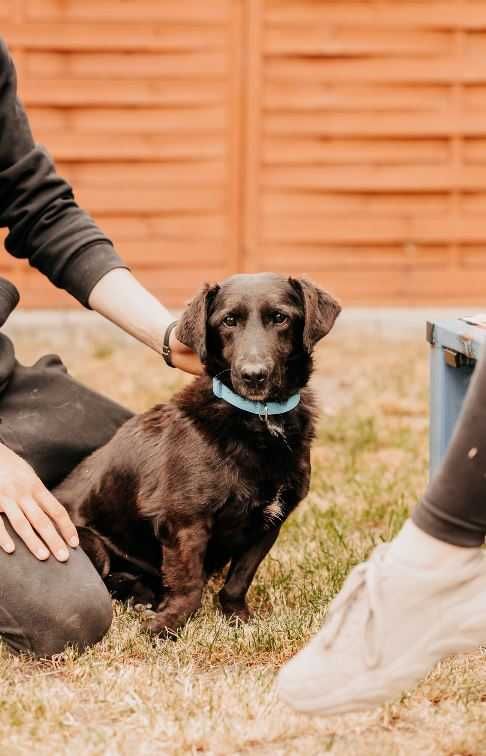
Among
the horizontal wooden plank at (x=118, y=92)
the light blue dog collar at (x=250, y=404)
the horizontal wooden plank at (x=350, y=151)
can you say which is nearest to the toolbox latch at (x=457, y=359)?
the light blue dog collar at (x=250, y=404)

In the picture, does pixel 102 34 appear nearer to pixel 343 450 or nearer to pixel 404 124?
pixel 404 124

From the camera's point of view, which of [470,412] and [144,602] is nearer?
[470,412]

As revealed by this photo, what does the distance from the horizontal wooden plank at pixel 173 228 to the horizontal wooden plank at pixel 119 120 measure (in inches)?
21.5

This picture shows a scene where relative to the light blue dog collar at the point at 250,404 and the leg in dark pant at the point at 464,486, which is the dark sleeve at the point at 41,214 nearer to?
the light blue dog collar at the point at 250,404

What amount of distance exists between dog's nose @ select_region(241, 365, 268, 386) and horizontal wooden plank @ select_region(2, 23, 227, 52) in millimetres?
5096

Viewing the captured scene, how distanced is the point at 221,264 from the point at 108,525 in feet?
15.6

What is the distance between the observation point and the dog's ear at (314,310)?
308cm

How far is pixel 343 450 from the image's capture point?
16.3ft

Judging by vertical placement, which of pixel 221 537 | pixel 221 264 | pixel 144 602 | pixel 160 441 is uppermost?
pixel 160 441

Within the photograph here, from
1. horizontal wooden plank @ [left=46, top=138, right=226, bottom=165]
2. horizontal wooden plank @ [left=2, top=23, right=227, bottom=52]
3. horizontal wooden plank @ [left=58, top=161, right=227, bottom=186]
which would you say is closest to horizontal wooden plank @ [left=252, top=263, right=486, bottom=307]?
horizontal wooden plank @ [left=58, top=161, right=227, bottom=186]

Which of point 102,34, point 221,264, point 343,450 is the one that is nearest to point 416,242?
point 221,264

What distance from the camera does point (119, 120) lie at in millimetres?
7711

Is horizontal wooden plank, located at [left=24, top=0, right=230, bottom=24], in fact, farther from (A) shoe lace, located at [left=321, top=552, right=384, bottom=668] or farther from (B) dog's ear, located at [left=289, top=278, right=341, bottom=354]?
(A) shoe lace, located at [left=321, top=552, right=384, bottom=668]

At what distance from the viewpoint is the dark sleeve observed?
3.48 metres
